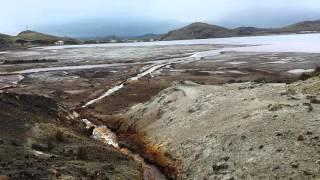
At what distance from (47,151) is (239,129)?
9.67 meters

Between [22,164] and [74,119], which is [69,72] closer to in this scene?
[74,119]

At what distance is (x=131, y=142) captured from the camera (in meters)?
31.6

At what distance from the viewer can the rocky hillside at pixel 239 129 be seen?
2066 cm

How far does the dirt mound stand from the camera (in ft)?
67.8

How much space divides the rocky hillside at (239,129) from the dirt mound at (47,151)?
11.1ft

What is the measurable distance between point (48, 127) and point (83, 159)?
6962 millimetres

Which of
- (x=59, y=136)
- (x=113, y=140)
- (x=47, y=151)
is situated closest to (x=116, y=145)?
(x=113, y=140)

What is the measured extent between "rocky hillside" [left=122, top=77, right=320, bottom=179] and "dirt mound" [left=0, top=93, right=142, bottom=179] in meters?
3.40

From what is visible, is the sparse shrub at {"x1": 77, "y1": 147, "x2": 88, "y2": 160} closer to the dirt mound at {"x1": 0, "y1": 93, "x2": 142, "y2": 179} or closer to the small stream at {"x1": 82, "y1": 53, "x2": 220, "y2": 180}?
the dirt mound at {"x1": 0, "y1": 93, "x2": 142, "y2": 179}

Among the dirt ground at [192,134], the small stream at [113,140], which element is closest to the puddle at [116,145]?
the small stream at [113,140]

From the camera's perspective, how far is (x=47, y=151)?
2466 centimetres

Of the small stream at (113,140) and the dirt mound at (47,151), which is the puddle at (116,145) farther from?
the dirt mound at (47,151)

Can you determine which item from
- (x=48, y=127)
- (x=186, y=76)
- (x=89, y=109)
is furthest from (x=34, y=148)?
(x=186, y=76)

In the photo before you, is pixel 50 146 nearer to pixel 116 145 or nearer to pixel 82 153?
pixel 82 153
